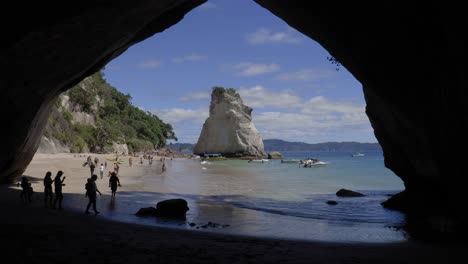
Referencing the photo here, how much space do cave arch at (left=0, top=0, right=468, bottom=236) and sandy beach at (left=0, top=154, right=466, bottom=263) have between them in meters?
2.56

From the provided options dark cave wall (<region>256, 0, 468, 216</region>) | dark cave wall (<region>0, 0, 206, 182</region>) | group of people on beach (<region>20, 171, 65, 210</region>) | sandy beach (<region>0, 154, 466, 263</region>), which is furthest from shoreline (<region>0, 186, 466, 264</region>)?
dark cave wall (<region>0, 0, 206, 182</region>)

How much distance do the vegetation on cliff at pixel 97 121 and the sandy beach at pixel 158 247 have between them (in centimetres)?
4756

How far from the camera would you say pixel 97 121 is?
73.9 m

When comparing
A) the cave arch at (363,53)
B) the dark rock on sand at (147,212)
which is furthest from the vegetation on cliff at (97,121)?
the dark rock on sand at (147,212)

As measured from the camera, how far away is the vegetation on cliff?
59.4 meters

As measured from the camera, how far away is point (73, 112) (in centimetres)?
6656

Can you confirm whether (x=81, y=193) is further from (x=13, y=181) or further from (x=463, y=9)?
(x=463, y=9)

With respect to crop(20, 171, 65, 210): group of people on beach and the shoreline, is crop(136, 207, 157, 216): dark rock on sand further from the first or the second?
crop(20, 171, 65, 210): group of people on beach

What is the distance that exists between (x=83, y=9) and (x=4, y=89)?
161 inches

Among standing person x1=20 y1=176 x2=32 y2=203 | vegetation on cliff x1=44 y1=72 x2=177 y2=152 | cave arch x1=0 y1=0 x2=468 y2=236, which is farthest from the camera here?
vegetation on cliff x1=44 y1=72 x2=177 y2=152

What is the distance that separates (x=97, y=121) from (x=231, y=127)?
121 ft

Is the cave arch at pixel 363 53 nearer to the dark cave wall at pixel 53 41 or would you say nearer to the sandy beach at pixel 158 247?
the dark cave wall at pixel 53 41

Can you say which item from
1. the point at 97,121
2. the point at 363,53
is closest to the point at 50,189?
the point at 363,53

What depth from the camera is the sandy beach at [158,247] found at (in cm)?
703
